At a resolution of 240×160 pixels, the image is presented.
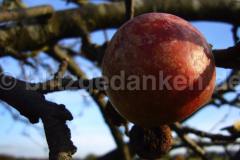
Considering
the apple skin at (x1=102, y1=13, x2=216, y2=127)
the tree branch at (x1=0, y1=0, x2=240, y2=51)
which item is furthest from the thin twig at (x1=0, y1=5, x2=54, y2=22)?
the apple skin at (x1=102, y1=13, x2=216, y2=127)

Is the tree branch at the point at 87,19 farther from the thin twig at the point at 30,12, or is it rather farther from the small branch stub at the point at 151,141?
the small branch stub at the point at 151,141

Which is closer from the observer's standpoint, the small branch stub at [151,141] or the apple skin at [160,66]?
the apple skin at [160,66]

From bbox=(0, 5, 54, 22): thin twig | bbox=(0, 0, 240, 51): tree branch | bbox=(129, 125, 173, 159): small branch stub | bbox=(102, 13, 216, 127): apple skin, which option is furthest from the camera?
bbox=(0, 0, 240, 51): tree branch

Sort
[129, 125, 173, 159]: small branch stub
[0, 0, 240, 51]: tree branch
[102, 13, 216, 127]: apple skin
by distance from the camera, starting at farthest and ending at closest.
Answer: [0, 0, 240, 51]: tree branch < [129, 125, 173, 159]: small branch stub < [102, 13, 216, 127]: apple skin

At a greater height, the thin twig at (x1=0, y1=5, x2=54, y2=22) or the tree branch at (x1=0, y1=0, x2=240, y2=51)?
the thin twig at (x1=0, y1=5, x2=54, y2=22)

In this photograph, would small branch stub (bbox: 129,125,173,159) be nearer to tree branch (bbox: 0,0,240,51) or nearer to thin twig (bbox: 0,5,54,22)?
thin twig (bbox: 0,5,54,22)

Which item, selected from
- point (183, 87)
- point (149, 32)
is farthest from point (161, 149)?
point (149, 32)

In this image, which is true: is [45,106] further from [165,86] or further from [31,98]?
[165,86]

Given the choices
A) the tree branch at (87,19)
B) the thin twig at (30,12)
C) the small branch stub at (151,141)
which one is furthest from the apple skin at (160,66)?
→ the tree branch at (87,19)

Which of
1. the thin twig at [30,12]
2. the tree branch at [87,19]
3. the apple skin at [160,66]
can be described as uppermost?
the apple skin at [160,66]
